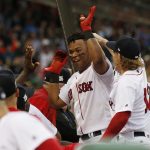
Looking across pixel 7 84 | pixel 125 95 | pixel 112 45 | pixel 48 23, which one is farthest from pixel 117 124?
pixel 48 23

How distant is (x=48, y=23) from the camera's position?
71.2 feet

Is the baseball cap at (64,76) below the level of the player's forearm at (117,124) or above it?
above

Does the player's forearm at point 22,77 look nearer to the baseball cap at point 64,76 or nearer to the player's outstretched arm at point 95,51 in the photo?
the baseball cap at point 64,76

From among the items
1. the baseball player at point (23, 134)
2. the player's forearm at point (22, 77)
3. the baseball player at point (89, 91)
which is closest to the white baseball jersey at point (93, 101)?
the baseball player at point (89, 91)

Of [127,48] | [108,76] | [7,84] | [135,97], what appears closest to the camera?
[7,84]

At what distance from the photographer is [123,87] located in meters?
6.22

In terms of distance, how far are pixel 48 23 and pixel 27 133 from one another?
1763cm

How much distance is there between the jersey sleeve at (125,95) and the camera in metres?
6.16

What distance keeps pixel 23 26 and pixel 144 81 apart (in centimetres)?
1422

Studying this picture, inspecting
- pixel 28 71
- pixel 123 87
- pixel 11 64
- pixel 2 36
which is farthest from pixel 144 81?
pixel 2 36

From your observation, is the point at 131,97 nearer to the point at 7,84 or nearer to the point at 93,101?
the point at 93,101

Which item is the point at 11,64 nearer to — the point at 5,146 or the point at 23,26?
the point at 23,26

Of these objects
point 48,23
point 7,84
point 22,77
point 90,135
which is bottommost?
point 48,23

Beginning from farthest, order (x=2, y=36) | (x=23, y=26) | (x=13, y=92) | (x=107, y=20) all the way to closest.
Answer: (x=107, y=20)
(x=23, y=26)
(x=2, y=36)
(x=13, y=92)
